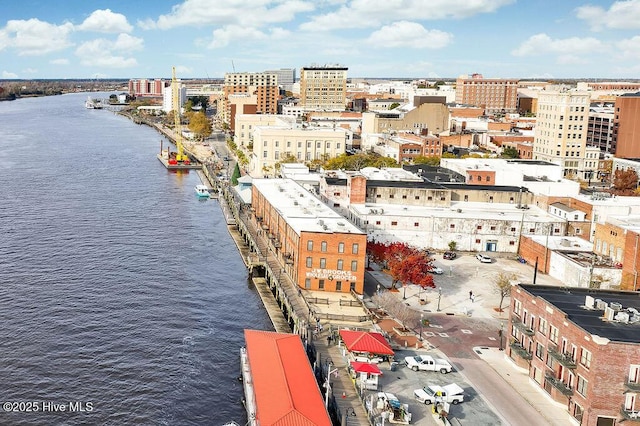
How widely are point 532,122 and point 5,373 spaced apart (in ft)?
479

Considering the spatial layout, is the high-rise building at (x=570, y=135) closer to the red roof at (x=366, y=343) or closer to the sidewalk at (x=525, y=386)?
the sidewalk at (x=525, y=386)

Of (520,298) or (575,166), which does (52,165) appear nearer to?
(575,166)

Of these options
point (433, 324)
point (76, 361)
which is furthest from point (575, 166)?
point (76, 361)

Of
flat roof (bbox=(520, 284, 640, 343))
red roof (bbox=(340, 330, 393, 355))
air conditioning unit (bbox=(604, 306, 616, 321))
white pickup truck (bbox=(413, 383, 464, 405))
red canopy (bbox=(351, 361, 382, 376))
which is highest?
air conditioning unit (bbox=(604, 306, 616, 321))

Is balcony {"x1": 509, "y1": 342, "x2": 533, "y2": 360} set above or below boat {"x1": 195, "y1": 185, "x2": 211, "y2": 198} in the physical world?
below

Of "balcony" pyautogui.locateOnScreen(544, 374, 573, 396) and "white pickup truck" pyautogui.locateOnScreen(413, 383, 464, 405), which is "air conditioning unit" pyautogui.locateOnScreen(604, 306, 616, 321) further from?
"white pickup truck" pyautogui.locateOnScreen(413, 383, 464, 405)

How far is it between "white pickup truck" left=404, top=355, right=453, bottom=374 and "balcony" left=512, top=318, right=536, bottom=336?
454 cm

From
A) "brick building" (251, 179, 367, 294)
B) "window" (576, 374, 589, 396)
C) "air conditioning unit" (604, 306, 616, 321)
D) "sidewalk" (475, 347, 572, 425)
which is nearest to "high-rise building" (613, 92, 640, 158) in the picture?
"brick building" (251, 179, 367, 294)

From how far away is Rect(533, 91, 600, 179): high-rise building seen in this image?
109 m

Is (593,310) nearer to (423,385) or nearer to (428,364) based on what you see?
(428,364)

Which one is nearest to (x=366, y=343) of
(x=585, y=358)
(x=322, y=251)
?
(x=585, y=358)

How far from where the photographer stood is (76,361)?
128ft

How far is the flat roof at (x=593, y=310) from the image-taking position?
30.7 metres

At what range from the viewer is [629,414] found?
29.3 m
